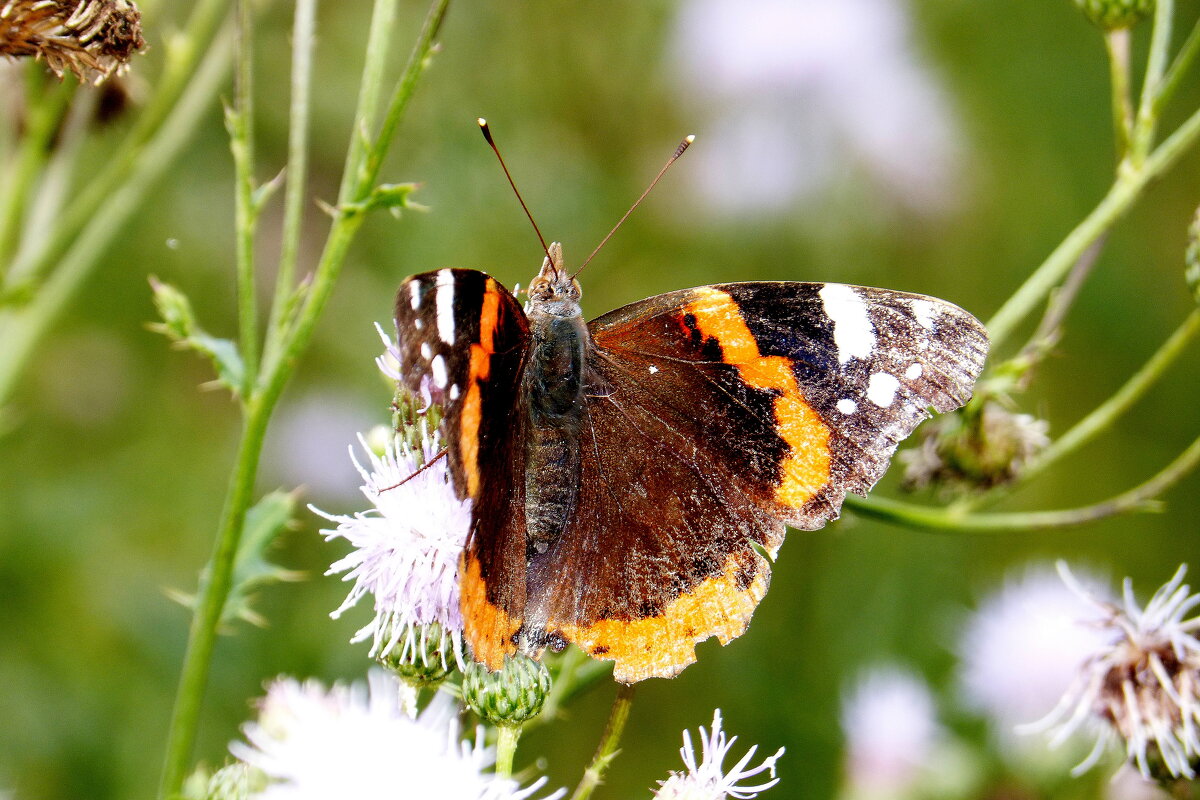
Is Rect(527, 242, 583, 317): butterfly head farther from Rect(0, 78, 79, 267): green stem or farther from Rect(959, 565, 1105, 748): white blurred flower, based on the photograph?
Rect(959, 565, 1105, 748): white blurred flower

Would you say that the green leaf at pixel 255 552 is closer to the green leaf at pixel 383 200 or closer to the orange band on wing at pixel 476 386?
the orange band on wing at pixel 476 386

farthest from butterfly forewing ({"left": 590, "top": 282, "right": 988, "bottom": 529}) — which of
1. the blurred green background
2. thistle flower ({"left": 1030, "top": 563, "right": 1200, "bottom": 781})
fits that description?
the blurred green background

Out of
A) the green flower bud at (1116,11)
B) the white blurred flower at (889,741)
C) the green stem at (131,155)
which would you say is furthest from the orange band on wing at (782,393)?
the white blurred flower at (889,741)

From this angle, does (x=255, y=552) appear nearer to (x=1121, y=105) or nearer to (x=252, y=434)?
(x=252, y=434)

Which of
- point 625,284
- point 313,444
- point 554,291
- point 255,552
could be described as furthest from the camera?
point 313,444

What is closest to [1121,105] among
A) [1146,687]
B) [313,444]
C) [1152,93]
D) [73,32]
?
[1152,93]
